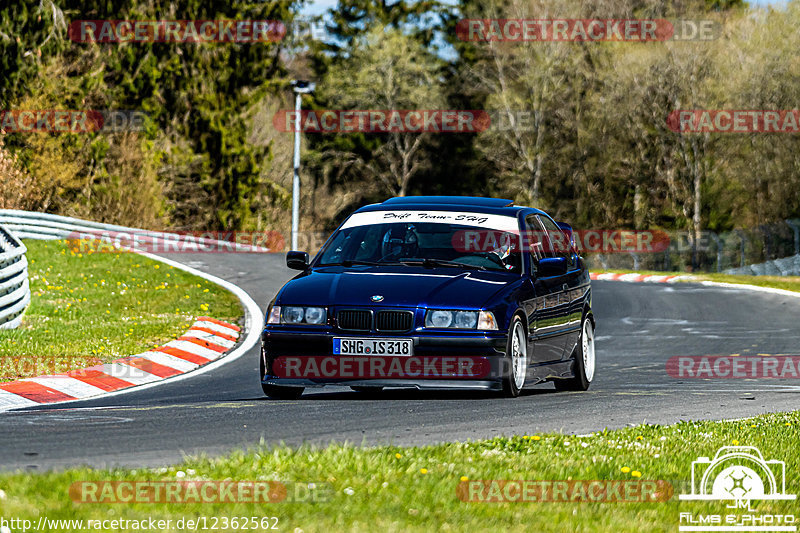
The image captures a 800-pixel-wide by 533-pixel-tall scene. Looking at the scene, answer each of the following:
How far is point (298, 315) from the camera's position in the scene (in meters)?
10.1

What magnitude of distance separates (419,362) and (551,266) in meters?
1.87

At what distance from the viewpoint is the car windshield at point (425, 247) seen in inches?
429

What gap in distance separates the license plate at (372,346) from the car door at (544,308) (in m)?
1.40

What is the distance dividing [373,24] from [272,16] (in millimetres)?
15891

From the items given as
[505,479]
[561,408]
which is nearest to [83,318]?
[561,408]

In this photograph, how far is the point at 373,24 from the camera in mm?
68750

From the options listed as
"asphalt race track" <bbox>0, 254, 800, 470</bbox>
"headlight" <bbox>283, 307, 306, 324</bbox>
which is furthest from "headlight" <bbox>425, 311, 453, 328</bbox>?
"headlight" <bbox>283, 307, 306, 324</bbox>

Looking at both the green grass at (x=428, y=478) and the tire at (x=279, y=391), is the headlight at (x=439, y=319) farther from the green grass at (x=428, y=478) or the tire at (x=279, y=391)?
the green grass at (x=428, y=478)

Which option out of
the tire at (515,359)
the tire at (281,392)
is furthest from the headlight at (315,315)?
the tire at (515,359)

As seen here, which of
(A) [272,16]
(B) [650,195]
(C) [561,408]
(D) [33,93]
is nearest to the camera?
(C) [561,408]

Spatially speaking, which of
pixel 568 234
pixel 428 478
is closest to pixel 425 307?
pixel 568 234

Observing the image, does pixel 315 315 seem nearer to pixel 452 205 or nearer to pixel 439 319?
pixel 439 319

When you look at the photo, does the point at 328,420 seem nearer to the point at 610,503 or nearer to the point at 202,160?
the point at 610,503

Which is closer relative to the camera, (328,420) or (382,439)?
(382,439)
